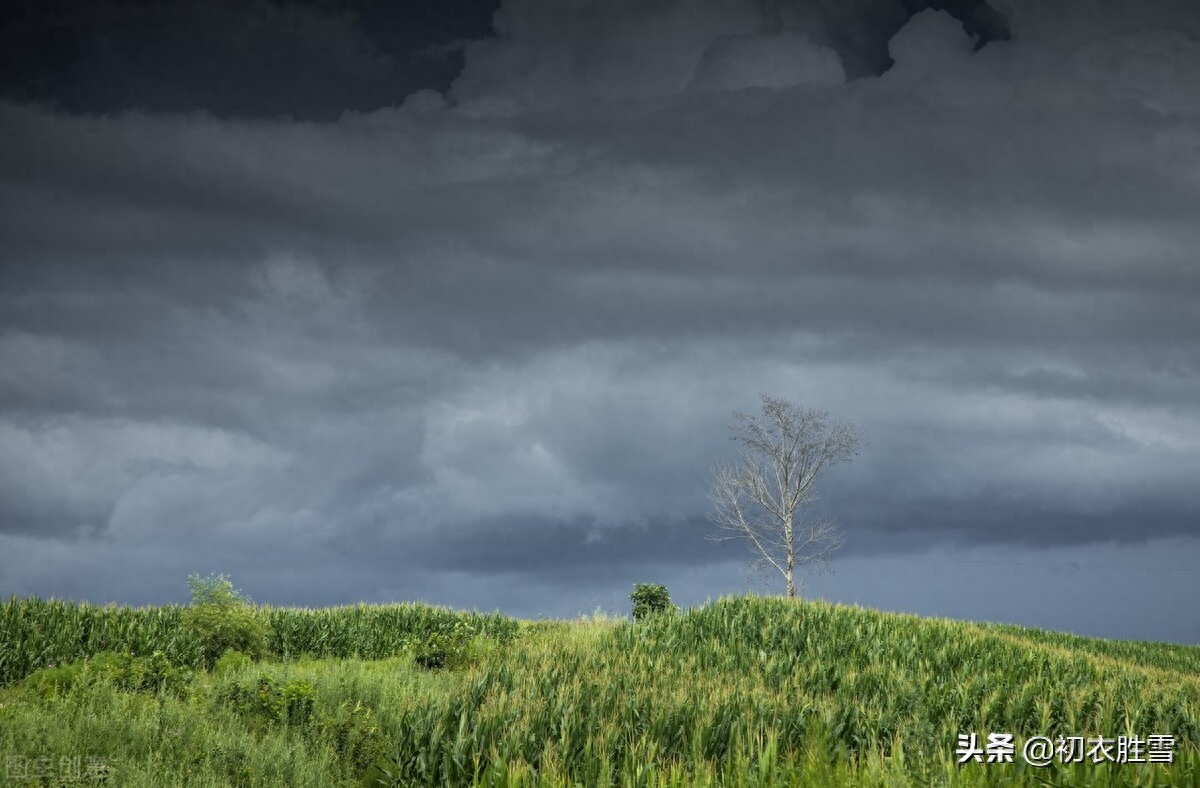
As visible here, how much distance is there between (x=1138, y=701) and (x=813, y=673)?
6604mm

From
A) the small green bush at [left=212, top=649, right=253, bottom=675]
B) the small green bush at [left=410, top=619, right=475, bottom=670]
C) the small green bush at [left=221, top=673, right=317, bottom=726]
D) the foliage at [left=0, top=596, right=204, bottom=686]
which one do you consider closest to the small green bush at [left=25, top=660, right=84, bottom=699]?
the small green bush at [left=221, top=673, right=317, bottom=726]

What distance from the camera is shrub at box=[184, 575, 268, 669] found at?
78.9 feet

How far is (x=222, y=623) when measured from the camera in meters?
24.1

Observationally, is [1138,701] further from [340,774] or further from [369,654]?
[369,654]

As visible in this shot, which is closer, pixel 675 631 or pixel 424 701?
pixel 424 701

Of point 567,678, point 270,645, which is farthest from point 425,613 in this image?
point 567,678

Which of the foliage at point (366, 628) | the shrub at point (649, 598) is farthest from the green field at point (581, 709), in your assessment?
the shrub at point (649, 598)

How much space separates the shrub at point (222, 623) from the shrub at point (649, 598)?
15.1 meters

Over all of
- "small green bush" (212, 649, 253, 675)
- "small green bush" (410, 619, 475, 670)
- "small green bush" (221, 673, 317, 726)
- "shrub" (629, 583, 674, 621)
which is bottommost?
"small green bush" (221, 673, 317, 726)

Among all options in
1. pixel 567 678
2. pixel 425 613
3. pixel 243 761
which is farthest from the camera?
pixel 425 613

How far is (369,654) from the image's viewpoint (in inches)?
1104

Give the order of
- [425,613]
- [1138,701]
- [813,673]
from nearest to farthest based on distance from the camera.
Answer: [1138,701], [813,673], [425,613]

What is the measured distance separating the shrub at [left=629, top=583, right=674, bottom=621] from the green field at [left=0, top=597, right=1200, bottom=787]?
8256 millimetres

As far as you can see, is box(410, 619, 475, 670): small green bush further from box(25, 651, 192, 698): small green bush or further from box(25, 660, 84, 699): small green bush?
box(25, 660, 84, 699): small green bush
